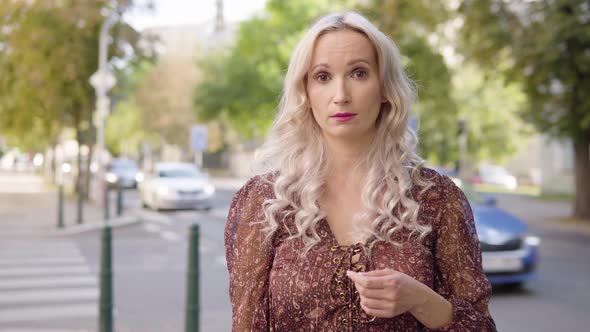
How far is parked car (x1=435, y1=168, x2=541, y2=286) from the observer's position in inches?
379

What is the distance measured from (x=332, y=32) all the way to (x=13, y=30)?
25406mm

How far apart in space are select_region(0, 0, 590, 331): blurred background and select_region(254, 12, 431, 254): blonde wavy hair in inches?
13.6

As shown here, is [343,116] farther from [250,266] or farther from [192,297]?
[192,297]

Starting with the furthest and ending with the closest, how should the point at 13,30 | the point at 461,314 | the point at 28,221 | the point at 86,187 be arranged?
the point at 86,187 → the point at 13,30 → the point at 28,221 → the point at 461,314

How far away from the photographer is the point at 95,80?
2219cm

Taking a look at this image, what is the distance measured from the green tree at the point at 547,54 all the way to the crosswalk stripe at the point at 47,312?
42.6 ft

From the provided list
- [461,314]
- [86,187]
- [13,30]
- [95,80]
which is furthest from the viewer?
[86,187]

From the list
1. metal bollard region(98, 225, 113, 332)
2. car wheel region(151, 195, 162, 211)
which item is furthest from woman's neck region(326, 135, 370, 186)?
car wheel region(151, 195, 162, 211)

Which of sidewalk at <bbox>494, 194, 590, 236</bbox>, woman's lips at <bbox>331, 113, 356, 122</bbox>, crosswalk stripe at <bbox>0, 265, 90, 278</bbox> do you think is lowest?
sidewalk at <bbox>494, 194, 590, 236</bbox>

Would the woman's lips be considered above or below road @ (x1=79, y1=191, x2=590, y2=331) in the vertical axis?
above

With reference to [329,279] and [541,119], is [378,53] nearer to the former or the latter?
[329,279]

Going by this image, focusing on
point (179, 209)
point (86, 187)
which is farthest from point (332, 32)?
point (86, 187)

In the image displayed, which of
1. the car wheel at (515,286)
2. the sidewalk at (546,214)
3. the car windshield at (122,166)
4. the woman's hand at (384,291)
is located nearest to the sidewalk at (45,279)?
the car wheel at (515,286)

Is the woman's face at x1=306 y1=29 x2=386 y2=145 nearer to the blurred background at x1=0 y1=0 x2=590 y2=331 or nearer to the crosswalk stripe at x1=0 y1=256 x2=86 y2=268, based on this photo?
the blurred background at x1=0 y1=0 x2=590 y2=331
